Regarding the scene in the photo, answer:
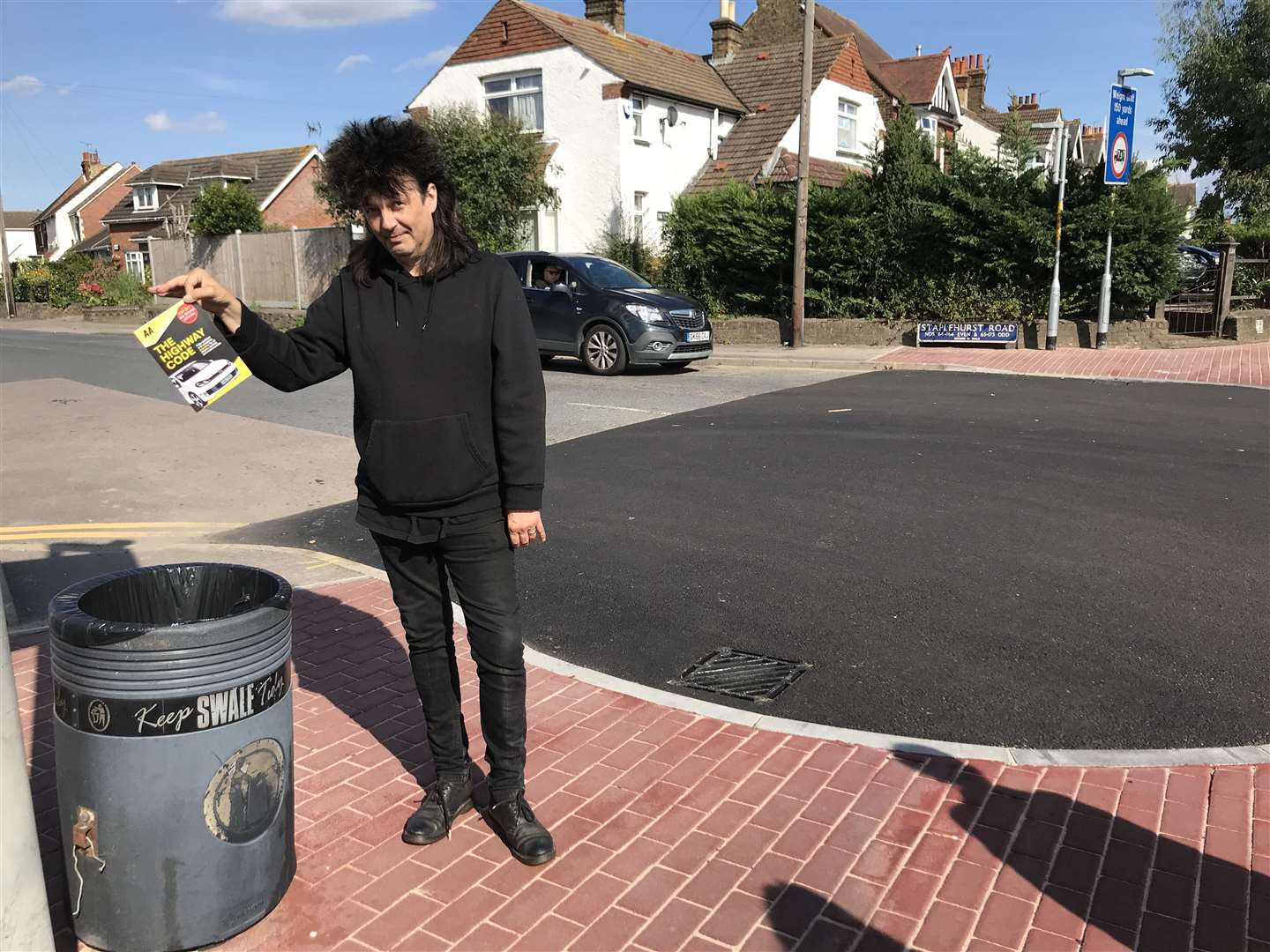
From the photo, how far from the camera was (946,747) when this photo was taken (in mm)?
3867

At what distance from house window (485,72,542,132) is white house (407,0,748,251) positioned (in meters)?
0.03

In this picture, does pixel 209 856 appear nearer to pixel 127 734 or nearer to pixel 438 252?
pixel 127 734

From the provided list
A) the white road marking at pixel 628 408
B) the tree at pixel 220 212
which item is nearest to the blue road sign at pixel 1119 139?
the white road marking at pixel 628 408

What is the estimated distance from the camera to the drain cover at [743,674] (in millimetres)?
4473

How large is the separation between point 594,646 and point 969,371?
12.4 meters

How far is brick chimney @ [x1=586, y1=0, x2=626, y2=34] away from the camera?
30688mm

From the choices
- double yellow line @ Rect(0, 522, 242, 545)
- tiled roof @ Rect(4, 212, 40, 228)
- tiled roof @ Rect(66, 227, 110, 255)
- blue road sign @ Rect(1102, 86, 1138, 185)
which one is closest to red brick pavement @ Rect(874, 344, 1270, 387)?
blue road sign @ Rect(1102, 86, 1138, 185)

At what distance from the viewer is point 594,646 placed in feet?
16.4

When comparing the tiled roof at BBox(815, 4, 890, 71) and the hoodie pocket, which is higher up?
the tiled roof at BBox(815, 4, 890, 71)

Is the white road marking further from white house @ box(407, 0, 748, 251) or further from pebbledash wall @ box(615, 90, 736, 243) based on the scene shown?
white house @ box(407, 0, 748, 251)

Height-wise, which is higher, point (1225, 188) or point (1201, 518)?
point (1225, 188)

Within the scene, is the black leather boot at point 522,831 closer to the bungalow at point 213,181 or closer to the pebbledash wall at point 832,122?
the pebbledash wall at point 832,122

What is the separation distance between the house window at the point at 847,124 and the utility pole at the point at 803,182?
1261 cm

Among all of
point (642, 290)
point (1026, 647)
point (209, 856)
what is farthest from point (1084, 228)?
point (209, 856)
